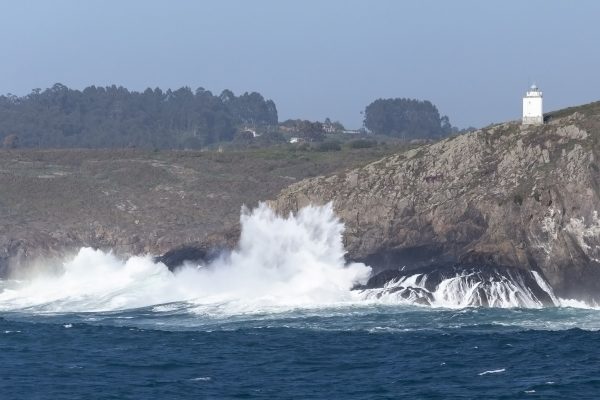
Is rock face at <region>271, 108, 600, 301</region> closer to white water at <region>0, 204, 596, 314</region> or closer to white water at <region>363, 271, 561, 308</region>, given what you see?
white water at <region>0, 204, 596, 314</region>

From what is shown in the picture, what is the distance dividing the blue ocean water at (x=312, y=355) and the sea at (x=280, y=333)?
67 mm

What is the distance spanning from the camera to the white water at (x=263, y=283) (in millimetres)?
59719

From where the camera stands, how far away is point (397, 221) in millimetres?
68438

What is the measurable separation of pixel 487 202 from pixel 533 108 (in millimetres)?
7768

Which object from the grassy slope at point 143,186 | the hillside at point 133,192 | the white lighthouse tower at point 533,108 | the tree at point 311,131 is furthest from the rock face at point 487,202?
the tree at point 311,131

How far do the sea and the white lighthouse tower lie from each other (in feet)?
33.8

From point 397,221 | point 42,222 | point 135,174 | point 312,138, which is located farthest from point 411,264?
point 312,138

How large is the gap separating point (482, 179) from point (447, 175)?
2.30 m

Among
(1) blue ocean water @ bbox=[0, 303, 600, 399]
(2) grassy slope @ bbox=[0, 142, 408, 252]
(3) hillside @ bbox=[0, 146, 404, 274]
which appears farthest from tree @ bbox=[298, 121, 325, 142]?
(1) blue ocean water @ bbox=[0, 303, 600, 399]

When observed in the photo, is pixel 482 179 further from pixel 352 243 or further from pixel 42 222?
pixel 42 222

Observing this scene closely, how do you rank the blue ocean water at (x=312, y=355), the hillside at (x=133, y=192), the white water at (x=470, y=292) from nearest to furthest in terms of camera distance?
1. the blue ocean water at (x=312, y=355)
2. the white water at (x=470, y=292)
3. the hillside at (x=133, y=192)

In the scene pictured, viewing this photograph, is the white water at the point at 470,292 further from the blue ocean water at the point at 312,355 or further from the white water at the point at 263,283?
the blue ocean water at the point at 312,355

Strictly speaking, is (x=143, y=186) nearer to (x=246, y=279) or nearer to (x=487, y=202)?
(x=246, y=279)

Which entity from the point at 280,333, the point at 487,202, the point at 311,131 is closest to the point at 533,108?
the point at 487,202
